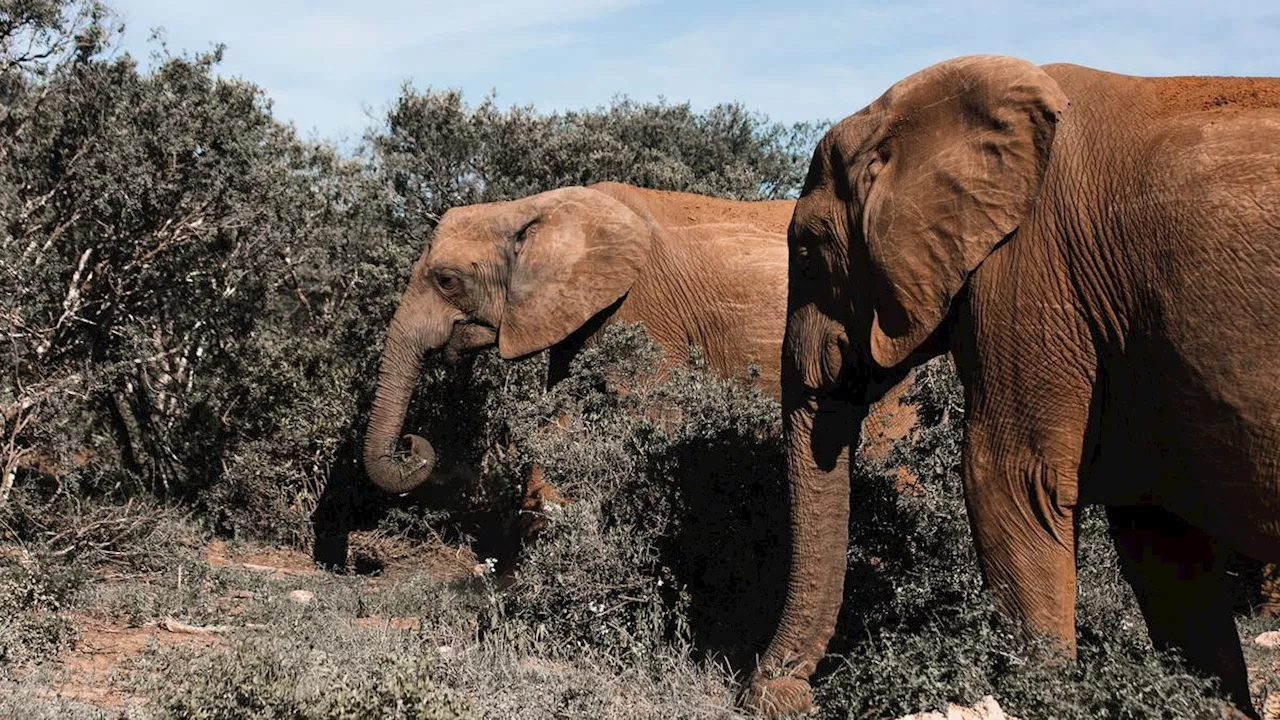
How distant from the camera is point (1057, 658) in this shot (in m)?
5.21

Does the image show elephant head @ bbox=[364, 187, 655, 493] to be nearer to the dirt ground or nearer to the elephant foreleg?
the dirt ground

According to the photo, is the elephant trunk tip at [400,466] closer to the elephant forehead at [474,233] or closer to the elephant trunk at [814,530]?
the elephant forehead at [474,233]

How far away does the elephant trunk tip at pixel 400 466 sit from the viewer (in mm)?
10164

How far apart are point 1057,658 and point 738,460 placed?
2.62 metres

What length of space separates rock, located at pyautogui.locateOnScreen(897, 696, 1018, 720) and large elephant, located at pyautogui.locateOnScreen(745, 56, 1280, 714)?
425 mm

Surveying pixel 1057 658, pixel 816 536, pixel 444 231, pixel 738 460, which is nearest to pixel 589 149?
pixel 444 231

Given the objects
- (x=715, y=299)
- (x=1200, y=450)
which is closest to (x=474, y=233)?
(x=715, y=299)

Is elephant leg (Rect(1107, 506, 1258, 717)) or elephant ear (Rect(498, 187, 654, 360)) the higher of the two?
elephant ear (Rect(498, 187, 654, 360))

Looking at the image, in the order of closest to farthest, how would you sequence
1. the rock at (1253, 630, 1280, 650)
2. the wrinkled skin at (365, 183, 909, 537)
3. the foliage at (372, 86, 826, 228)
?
the rock at (1253, 630, 1280, 650)
the wrinkled skin at (365, 183, 909, 537)
the foliage at (372, 86, 826, 228)

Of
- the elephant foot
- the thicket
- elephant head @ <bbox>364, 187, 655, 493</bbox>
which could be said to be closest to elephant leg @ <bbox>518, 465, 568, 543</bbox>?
the thicket

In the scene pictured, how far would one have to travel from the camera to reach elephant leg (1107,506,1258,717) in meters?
5.84

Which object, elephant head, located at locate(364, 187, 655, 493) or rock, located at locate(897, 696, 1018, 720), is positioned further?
elephant head, located at locate(364, 187, 655, 493)

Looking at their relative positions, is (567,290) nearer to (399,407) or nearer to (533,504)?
(399,407)

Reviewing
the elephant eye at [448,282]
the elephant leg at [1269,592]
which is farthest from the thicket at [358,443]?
the elephant leg at [1269,592]
